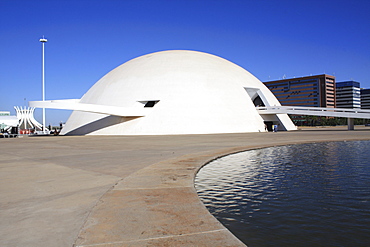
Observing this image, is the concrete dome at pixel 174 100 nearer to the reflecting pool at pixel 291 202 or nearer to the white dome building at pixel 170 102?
the white dome building at pixel 170 102

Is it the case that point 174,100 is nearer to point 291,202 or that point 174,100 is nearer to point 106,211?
point 291,202

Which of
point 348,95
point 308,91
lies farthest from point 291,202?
point 348,95

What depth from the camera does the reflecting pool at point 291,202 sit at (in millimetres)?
4152

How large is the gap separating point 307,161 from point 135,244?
29.8 ft

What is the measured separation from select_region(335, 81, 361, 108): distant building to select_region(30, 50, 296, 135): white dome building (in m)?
168

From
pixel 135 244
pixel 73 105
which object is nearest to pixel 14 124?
pixel 73 105

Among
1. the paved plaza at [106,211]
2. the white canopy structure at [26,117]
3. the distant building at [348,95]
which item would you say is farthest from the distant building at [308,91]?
the paved plaza at [106,211]

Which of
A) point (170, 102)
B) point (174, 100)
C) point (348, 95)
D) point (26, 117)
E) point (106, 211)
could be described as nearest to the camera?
point (106, 211)

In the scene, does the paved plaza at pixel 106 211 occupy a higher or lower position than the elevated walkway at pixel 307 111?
lower

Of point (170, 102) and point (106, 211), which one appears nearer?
point (106, 211)

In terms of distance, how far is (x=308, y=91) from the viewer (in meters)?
166

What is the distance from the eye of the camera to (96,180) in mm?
7609

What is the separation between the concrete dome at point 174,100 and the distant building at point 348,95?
168 meters

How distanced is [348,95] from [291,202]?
209m
